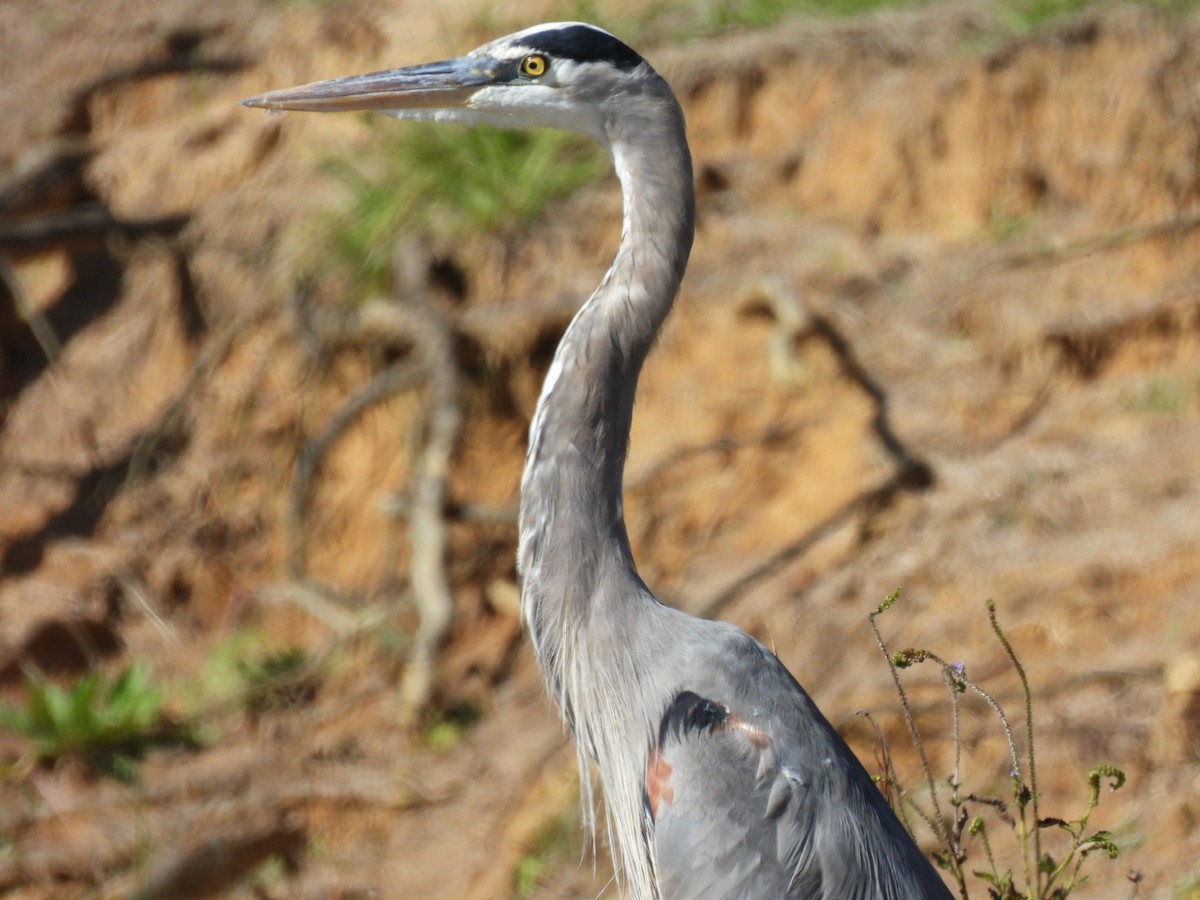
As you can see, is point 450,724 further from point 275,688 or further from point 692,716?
point 692,716

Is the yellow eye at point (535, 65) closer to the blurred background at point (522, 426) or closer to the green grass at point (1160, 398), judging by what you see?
the blurred background at point (522, 426)

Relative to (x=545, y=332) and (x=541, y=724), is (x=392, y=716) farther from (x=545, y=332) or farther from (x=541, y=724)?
(x=545, y=332)

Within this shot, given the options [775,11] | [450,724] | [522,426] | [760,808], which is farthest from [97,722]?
[775,11]

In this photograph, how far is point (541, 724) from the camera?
19.5 ft

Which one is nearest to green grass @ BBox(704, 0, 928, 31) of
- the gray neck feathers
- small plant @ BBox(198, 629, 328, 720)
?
small plant @ BBox(198, 629, 328, 720)

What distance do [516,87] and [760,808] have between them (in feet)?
5.13

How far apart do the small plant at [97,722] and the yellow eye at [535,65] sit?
3.91 meters

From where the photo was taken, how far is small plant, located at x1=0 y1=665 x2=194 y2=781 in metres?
Answer: 6.03

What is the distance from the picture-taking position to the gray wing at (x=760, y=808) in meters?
2.93

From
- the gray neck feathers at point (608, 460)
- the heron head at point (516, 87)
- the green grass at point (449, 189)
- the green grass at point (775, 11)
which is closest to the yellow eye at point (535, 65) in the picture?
the heron head at point (516, 87)

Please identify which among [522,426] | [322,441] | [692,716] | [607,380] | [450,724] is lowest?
[450,724]

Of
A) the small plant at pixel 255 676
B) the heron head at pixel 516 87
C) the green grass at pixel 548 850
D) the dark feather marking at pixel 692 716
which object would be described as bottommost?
the small plant at pixel 255 676

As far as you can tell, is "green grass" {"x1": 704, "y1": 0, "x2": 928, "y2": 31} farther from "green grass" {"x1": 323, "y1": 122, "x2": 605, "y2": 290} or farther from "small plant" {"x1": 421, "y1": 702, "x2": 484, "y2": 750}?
"small plant" {"x1": 421, "y1": 702, "x2": 484, "y2": 750}

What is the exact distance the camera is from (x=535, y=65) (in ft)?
10.4
